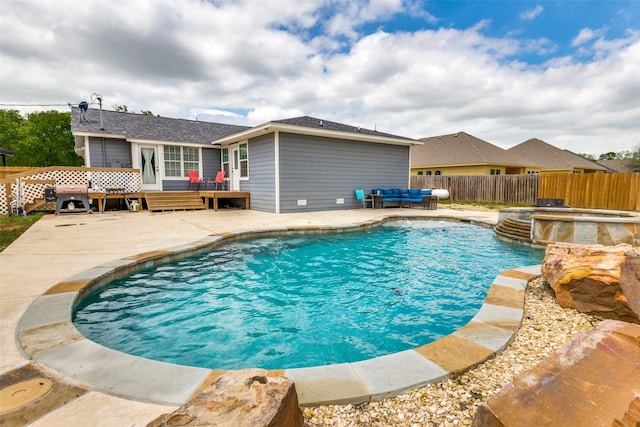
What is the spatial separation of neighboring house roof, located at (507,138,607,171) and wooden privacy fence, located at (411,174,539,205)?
10.7m

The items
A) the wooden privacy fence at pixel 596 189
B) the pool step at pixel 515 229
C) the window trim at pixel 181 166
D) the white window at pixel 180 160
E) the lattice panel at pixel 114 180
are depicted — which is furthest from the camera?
the white window at pixel 180 160

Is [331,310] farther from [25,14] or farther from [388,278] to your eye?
[25,14]

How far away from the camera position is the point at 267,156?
10.3 meters

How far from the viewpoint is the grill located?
9344 mm

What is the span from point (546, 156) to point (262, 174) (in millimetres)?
25137

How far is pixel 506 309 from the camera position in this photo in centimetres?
262

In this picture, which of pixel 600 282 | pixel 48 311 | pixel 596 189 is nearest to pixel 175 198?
pixel 48 311

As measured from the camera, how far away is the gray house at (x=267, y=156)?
399 inches

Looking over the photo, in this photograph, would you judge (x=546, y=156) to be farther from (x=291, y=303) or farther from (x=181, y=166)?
(x=291, y=303)

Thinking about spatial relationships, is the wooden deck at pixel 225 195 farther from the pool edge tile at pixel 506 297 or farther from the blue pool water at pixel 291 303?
the pool edge tile at pixel 506 297

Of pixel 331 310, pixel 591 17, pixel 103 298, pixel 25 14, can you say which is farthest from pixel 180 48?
pixel 591 17

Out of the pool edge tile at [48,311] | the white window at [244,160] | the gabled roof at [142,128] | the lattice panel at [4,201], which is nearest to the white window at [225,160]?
the gabled roof at [142,128]

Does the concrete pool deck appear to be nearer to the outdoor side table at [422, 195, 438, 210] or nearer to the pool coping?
the pool coping

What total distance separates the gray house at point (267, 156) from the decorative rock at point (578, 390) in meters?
→ 9.00
